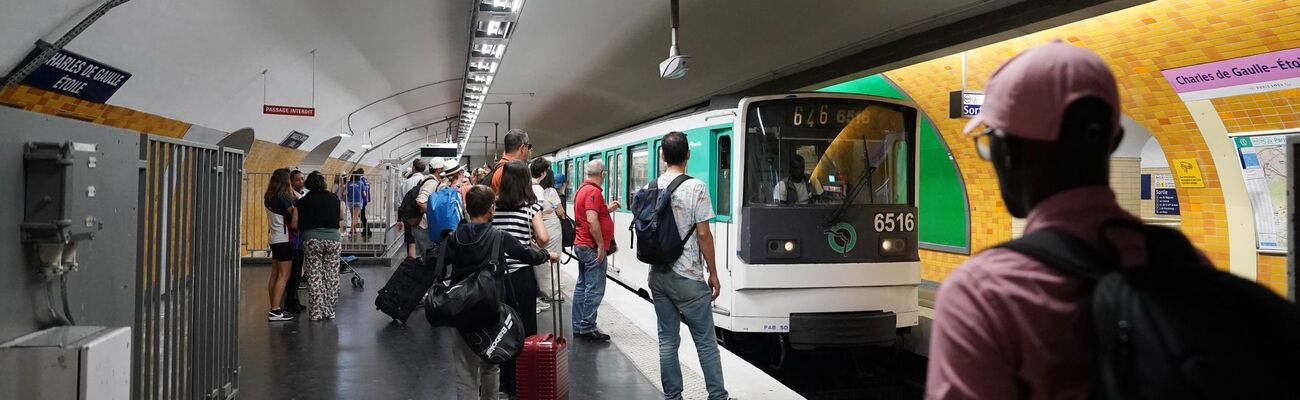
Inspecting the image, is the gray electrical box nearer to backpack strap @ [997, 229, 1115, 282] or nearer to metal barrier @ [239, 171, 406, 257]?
backpack strap @ [997, 229, 1115, 282]

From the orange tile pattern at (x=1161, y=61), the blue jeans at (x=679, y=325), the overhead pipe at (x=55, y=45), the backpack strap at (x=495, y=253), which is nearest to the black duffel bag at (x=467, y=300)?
the backpack strap at (x=495, y=253)

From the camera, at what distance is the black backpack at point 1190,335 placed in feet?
3.42

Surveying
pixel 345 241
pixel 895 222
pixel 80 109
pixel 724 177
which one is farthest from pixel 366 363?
pixel 345 241

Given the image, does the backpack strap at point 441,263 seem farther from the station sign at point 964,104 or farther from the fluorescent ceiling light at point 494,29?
Result: the station sign at point 964,104

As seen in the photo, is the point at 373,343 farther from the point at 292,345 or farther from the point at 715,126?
the point at 715,126

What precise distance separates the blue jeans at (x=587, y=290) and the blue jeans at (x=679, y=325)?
2215 millimetres

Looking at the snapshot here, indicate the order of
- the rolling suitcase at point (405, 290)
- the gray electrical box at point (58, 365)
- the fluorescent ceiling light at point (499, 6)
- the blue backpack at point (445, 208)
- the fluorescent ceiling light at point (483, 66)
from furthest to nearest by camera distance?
the fluorescent ceiling light at point (483, 66), the fluorescent ceiling light at point (499, 6), the rolling suitcase at point (405, 290), the blue backpack at point (445, 208), the gray electrical box at point (58, 365)

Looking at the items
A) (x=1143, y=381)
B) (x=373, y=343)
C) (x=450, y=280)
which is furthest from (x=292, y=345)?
(x=1143, y=381)

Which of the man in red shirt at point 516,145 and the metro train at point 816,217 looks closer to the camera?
the man in red shirt at point 516,145

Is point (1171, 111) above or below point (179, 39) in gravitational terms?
below

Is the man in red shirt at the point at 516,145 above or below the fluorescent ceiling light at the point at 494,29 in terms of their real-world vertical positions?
below

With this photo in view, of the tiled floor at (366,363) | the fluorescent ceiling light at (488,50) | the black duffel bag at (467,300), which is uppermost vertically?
the fluorescent ceiling light at (488,50)

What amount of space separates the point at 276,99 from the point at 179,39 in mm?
5379

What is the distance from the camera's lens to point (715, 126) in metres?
7.62
